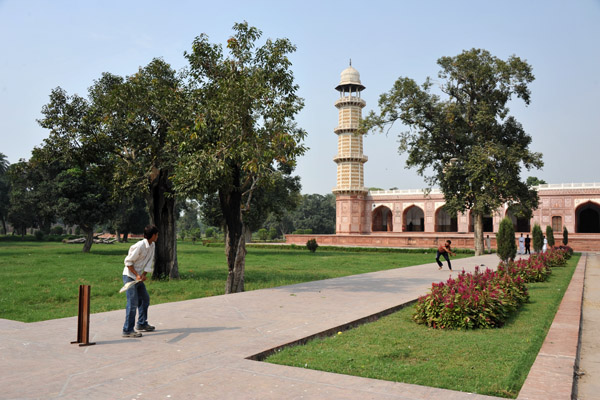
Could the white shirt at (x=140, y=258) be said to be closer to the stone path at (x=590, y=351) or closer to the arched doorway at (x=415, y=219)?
the stone path at (x=590, y=351)

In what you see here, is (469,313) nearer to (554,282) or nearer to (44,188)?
(554,282)

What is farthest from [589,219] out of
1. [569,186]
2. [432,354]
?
[432,354]

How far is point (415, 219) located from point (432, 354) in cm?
5191

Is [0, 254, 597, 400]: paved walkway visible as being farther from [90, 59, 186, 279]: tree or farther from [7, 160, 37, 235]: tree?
[7, 160, 37, 235]: tree

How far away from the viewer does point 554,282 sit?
1267 centimetres

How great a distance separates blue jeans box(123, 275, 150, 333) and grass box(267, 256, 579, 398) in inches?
81.8

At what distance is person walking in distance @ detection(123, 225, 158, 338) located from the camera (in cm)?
593

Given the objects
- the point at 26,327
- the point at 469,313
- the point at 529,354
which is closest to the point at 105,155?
the point at 26,327

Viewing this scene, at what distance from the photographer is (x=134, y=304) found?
5.96 meters

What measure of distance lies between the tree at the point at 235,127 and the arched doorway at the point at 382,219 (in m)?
44.0

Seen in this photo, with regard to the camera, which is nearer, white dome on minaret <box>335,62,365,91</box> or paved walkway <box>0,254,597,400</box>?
paved walkway <box>0,254,597,400</box>

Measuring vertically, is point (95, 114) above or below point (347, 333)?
above

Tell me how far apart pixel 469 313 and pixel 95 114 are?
1158 cm

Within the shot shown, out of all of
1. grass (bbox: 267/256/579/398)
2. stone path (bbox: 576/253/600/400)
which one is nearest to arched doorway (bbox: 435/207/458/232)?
stone path (bbox: 576/253/600/400)
